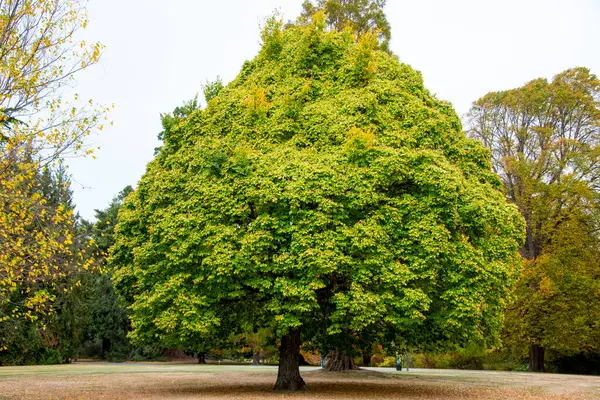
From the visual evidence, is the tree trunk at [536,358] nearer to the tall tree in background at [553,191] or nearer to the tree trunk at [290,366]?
the tall tree in background at [553,191]

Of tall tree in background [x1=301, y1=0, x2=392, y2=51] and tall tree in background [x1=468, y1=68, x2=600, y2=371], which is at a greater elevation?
tall tree in background [x1=301, y1=0, x2=392, y2=51]

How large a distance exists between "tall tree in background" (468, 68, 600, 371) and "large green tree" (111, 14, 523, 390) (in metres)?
16.8

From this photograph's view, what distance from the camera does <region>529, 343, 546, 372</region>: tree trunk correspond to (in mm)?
37406

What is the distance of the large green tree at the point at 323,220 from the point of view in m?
17.0

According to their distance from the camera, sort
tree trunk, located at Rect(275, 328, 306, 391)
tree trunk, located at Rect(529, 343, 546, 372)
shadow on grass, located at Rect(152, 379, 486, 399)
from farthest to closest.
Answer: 1. tree trunk, located at Rect(529, 343, 546, 372)
2. tree trunk, located at Rect(275, 328, 306, 391)
3. shadow on grass, located at Rect(152, 379, 486, 399)

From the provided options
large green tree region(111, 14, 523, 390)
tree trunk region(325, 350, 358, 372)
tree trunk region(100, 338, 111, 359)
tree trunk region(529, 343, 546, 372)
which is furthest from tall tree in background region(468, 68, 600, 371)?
tree trunk region(100, 338, 111, 359)

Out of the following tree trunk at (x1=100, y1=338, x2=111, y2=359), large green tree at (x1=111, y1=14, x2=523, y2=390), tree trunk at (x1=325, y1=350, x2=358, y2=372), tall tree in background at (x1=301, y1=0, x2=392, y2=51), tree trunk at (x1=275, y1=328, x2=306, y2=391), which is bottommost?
tree trunk at (x1=100, y1=338, x2=111, y2=359)

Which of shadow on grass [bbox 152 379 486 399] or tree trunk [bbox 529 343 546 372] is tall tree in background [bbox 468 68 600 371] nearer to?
tree trunk [bbox 529 343 546 372]

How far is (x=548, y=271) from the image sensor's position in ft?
114

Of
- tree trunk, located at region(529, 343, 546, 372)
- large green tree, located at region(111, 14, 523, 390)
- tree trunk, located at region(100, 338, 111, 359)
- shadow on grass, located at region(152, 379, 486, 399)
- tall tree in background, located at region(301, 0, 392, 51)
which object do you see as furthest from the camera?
tree trunk, located at region(100, 338, 111, 359)

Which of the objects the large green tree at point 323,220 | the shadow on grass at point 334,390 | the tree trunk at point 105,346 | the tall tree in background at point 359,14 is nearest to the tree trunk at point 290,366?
the large green tree at point 323,220

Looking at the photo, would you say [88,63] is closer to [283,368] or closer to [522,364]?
A: [283,368]

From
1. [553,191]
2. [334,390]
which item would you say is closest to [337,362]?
[334,390]

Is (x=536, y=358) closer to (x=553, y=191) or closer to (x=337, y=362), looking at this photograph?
(x=553, y=191)
